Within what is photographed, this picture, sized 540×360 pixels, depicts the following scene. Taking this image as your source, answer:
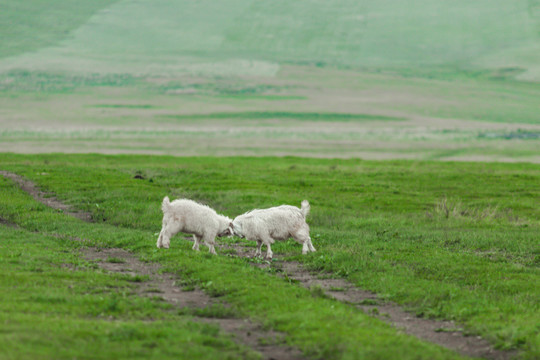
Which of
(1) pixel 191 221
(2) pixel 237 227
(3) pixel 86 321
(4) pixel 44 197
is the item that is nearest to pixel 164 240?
(1) pixel 191 221

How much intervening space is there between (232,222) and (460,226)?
51.2ft

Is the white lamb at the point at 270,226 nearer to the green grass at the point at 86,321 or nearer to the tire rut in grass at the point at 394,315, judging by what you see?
the tire rut in grass at the point at 394,315

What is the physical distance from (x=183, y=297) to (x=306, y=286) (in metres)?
3.78

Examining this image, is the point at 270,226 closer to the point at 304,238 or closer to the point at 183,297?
the point at 304,238

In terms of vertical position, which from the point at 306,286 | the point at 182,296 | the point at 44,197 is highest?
the point at 44,197

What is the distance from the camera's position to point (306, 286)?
19438 millimetres

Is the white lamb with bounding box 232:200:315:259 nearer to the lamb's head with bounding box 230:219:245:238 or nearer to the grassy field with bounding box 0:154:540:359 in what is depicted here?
the lamb's head with bounding box 230:219:245:238

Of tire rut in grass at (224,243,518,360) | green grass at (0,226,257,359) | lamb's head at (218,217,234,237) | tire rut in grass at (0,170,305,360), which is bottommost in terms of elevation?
tire rut in grass at (224,243,518,360)

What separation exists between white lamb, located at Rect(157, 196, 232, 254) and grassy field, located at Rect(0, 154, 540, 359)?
0.79 metres

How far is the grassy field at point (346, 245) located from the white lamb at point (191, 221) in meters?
0.79

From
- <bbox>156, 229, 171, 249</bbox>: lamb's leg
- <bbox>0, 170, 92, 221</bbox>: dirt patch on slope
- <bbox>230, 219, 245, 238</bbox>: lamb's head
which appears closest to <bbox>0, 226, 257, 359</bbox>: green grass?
<bbox>156, 229, 171, 249</bbox>: lamb's leg

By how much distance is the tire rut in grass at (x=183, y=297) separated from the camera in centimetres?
1350

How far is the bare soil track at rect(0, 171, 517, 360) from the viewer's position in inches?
547

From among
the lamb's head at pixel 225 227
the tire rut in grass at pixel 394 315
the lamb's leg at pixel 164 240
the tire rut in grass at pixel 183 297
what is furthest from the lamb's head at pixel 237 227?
the tire rut in grass at pixel 183 297
